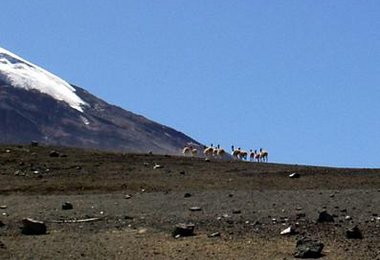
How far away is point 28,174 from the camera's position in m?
30.2

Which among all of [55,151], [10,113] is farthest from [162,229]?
[10,113]

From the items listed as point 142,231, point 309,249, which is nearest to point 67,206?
point 142,231

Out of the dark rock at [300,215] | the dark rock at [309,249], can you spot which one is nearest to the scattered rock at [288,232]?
the dark rock at [309,249]

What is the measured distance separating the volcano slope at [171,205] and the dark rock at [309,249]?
11 cm

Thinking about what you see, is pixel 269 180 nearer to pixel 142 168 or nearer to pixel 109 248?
pixel 142 168

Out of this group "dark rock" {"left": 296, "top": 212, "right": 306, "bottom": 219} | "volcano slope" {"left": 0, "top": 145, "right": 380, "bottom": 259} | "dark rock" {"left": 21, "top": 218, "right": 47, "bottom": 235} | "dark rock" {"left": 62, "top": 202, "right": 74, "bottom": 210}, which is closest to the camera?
"volcano slope" {"left": 0, "top": 145, "right": 380, "bottom": 259}

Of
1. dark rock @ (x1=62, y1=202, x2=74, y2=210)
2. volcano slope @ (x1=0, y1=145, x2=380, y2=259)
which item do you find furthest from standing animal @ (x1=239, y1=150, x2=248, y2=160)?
dark rock @ (x1=62, y1=202, x2=74, y2=210)

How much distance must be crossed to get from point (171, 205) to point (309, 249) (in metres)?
6.94

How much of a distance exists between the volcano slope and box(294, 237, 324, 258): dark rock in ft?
0.37

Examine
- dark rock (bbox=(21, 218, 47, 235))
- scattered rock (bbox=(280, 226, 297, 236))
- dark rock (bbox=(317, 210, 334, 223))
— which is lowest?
dark rock (bbox=(21, 218, 47, 235))

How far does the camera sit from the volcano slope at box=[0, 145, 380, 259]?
17156 mm

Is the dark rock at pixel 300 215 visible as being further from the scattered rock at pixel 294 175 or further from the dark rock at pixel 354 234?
the scattered rock at pixel 294 175

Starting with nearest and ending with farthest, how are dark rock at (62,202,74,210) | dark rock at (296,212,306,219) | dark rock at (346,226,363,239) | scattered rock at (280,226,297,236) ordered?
dark rock at (346,226,363,239)
scattered rock at (280,226,297,236)
dark rock at (296,212,306,219)
dark rock at (62,202,74,210)

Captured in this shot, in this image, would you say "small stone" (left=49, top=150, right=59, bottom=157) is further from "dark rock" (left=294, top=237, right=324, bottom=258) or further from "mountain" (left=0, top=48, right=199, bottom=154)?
"mountain" (left=0, top=48, right=199, bottom=154)
